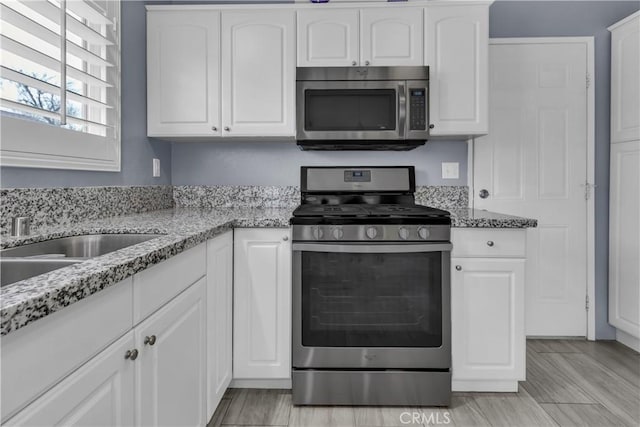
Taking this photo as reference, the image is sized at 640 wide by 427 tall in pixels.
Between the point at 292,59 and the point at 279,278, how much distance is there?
1.22 m

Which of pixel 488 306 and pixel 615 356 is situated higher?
pixel 488 306

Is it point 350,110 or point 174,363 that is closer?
point 174,363

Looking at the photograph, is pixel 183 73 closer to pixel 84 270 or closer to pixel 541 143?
pixel 84 270

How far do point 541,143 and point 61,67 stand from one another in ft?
8.87

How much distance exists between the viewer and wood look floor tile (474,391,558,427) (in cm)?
177

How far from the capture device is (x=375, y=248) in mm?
1858

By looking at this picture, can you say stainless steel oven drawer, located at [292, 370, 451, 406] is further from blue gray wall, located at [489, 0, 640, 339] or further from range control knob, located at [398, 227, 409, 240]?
blue gray wall, located at [489, 0, 640, 339]

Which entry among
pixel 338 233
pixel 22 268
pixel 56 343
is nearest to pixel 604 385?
pixel 338 233

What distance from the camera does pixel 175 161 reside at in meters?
2.70

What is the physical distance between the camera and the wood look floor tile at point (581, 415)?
5.78 feet

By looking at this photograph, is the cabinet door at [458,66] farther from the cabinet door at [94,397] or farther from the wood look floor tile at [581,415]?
the cabinet door at [94,397]

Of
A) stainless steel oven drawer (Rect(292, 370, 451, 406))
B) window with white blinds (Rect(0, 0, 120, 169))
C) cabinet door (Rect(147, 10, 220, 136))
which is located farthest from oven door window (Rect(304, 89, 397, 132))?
stainless steel oven drawer (Rect(292, 370, 451, 406))

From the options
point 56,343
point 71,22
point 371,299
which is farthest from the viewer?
point 371,299

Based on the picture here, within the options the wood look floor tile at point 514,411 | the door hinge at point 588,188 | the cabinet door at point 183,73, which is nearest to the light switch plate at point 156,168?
the cabinet door at point 183,73
